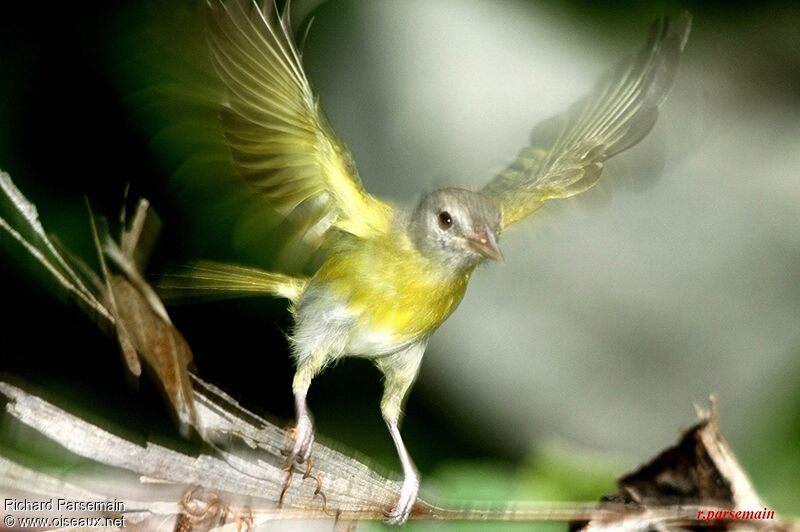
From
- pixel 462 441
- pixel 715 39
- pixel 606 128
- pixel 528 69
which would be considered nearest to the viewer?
pixel 606 128

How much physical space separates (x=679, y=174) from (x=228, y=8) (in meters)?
1.30

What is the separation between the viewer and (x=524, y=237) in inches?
65.1

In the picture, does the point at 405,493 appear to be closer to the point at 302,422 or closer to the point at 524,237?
the point at 302,422

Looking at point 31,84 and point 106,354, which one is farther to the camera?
point 31,84

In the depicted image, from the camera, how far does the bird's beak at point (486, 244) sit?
3.59ft

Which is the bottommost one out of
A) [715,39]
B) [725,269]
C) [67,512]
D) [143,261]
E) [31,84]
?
[67,512]

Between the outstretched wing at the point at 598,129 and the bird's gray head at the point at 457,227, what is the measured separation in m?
0.10

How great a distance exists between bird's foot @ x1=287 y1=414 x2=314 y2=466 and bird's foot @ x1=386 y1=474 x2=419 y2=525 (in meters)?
0.11

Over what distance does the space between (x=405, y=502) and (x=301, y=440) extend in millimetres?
130

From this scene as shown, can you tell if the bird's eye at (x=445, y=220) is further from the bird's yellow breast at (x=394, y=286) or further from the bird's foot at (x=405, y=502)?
the bird's foot at (x=405, y=502)

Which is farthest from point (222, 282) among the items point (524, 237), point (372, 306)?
point (524, 237)

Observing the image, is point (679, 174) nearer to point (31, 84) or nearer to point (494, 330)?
point (494, 330)

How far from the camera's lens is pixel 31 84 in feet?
5.28

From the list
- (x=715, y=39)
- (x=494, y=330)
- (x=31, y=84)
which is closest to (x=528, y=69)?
(x=715, y=39)
